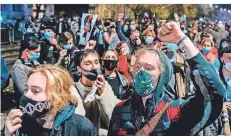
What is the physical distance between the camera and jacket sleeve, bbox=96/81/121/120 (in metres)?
3.89

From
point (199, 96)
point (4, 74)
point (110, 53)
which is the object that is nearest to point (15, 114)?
point (4, 74)

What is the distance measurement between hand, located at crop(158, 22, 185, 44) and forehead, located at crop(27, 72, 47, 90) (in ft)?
3.03

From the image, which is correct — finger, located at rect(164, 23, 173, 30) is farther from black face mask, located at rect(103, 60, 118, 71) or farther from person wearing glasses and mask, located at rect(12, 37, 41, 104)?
person wearing glasses and mask, located at rect(12, 37, 41, 104)

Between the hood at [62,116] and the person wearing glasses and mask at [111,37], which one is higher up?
the person wearing glasses and mask at [111,37]

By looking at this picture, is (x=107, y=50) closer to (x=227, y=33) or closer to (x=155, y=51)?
(x=155, y=51)

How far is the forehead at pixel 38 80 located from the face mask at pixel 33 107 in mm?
121

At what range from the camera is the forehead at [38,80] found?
377cm

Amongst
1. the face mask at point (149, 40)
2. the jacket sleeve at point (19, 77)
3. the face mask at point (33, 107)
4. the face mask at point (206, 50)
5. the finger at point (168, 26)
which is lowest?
the face mask at point (33, 107)

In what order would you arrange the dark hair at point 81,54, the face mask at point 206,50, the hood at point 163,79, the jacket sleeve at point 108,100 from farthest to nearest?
the dark hair at point 81,54 < the jacket sleeve at point 108,100 < the face mask at point 206,50 < the hood at point 163,79

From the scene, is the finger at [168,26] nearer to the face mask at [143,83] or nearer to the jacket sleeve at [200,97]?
the jacket sleeve at [200,97]

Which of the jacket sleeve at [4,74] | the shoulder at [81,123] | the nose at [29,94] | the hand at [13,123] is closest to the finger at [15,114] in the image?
the hand at [13,123]

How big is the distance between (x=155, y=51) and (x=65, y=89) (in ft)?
2.38

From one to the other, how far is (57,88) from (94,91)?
32cm

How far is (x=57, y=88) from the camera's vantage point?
12.4 ft
